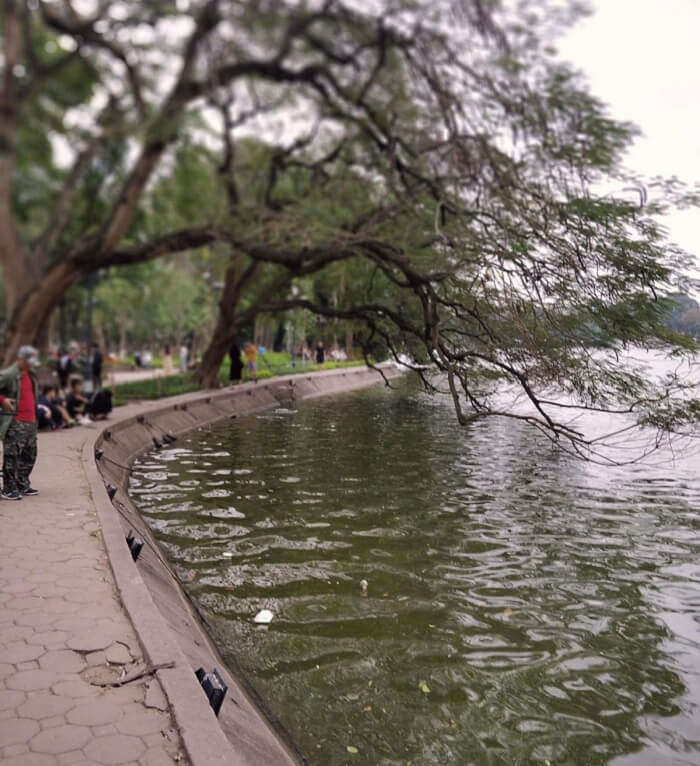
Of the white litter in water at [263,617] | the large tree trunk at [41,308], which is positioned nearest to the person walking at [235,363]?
the white litter in water at [263,617]

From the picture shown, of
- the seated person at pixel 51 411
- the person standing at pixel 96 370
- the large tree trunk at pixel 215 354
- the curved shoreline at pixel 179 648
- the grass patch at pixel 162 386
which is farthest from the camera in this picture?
the large tree trunk at pixel 215 354

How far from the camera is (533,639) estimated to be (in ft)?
18.9

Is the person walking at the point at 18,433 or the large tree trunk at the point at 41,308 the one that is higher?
the large tree trunk at the point at 41,308

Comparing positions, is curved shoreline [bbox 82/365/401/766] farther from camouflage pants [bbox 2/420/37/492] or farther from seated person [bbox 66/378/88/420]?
seated person [bbox 66/378/88/420]

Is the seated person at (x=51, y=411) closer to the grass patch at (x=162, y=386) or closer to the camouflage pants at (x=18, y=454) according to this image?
the grass patch at (x=162, y=386)

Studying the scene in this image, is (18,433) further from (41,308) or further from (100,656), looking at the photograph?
(41,308)

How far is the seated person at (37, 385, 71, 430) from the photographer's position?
43.0 feet

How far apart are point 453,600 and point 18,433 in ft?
17.6

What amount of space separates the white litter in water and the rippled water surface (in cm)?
12

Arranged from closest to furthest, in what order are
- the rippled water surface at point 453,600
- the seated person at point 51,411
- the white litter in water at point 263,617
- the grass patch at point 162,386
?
the rippled water surface at point 453,600 → the white litter in water at point 263,617 → the seated person at point 51,411 → the grass patch at point 162,386

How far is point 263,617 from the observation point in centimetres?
608

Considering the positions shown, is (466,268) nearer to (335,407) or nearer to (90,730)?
(90,730)

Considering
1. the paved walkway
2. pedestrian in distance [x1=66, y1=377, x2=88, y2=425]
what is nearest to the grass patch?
pedestrian in distance [x1=66, y1=377, x2=88, y2=425]

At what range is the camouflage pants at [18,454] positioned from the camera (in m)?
7.69
